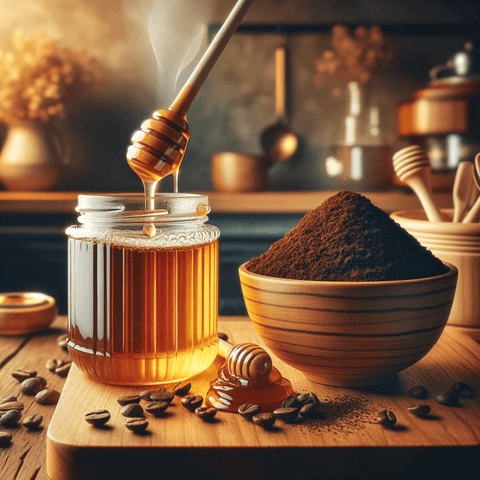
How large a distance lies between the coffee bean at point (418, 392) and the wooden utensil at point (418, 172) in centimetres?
40

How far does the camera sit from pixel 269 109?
8.20 feet

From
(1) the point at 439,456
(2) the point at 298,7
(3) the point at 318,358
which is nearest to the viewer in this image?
(1) the point at 439,456

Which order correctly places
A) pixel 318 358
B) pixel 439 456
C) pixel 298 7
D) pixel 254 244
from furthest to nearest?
pixel 298 7 → pixel 254 244 → pixel 318 358 → pixel 439 456

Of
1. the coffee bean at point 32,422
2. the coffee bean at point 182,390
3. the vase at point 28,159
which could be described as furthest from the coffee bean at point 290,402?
the vase at point 28,159

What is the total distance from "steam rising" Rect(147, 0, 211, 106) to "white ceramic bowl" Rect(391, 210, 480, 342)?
1657 millimetres

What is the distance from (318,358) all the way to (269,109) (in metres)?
2.00

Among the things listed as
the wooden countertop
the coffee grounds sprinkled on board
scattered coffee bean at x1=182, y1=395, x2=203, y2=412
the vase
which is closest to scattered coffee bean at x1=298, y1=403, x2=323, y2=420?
the coffee grounds sprinkled on board

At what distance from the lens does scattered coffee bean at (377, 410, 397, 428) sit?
1.84 ft

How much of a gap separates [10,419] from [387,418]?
411mm

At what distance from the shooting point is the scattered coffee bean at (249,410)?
0.58 meters

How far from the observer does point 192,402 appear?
0.60 m

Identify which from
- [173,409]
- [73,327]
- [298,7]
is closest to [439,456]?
[173,409]

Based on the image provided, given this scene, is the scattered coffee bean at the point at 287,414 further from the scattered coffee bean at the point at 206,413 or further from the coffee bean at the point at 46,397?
the coffee bean at the point at 46,397

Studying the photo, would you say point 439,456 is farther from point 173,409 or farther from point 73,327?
point 73,327
